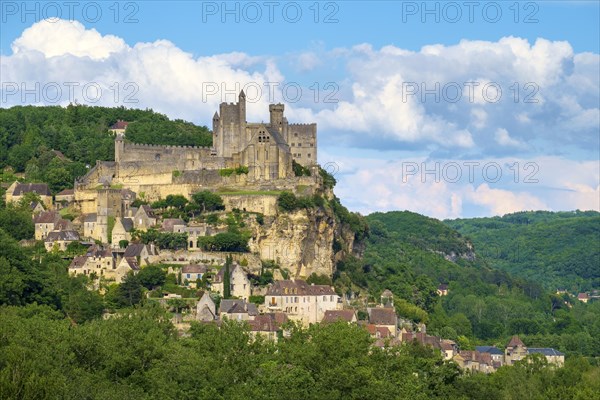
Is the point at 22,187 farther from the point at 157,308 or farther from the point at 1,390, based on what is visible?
the point at 1,390

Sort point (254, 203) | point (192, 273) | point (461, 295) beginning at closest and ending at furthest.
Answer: point (192, 273) < point (254, 203) < point (461, 295)

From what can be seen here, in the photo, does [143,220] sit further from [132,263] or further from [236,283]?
[236,283]

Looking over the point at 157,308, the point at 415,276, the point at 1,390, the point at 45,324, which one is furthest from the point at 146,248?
the point at 1,390

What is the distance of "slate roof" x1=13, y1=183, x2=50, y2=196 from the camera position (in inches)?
4427

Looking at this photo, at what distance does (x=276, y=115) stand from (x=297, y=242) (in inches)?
558

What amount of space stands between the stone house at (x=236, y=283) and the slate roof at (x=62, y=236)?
516 inches

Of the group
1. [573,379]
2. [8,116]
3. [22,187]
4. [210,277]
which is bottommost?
[573,379]

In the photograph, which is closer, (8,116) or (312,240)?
(312,240)

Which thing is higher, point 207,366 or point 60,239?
point 60,239

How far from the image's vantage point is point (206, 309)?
92.2m

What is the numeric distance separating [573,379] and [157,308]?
2799cm

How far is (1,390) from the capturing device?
52531 millimetres

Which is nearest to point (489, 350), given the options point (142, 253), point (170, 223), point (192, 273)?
point (192, 273)

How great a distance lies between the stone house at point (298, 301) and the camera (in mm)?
96750
